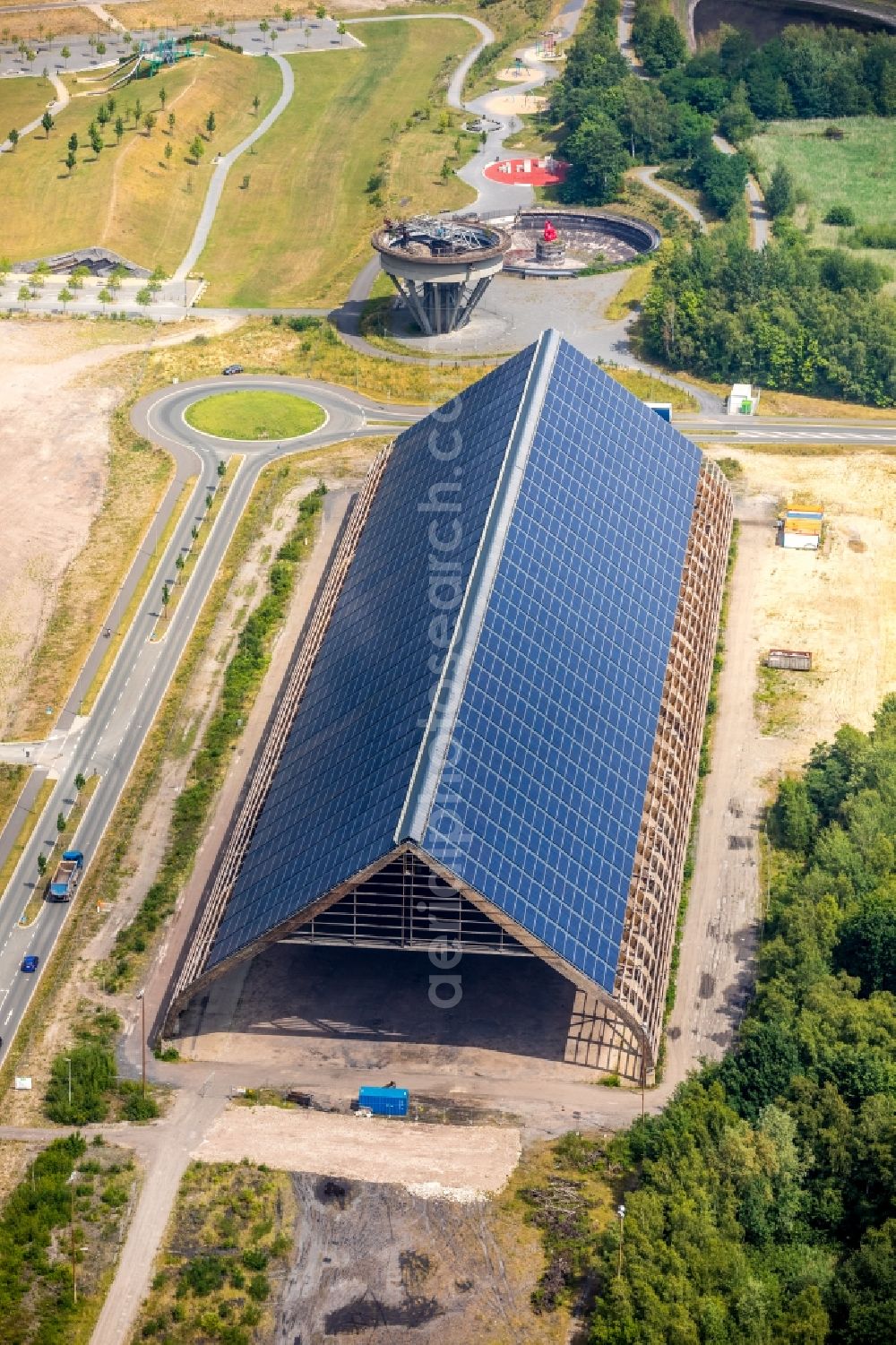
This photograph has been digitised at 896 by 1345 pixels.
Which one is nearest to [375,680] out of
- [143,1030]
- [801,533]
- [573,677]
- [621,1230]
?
[573,677]

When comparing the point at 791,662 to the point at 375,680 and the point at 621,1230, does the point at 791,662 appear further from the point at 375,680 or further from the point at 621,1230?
the point at 621,1230

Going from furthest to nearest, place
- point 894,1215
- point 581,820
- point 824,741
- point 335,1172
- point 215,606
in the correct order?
point 215,606, point 824,741, point 581,820, point 335,1172, point 894,1215

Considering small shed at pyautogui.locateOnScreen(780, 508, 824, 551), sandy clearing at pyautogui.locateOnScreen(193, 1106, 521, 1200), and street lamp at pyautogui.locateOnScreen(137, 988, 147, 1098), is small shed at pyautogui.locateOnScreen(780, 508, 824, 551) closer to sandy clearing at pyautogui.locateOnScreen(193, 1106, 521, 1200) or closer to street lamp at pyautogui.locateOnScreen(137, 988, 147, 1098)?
sandy clearing at pyautogui.locateOnScreen(193, 1106, 521, 1200)

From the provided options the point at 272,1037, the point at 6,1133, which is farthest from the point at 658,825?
the point at 6,1133

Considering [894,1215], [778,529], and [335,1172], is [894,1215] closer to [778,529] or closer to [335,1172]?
[335,1172]

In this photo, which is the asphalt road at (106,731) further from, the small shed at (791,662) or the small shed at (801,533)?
the small shed at (801,533)

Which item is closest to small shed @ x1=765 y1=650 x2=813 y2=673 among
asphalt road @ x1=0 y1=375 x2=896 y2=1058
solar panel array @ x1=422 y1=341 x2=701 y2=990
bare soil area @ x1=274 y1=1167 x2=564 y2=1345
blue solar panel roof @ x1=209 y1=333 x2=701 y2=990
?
solar panel array @ x1=422 y1=341 x2=701 y2=990
